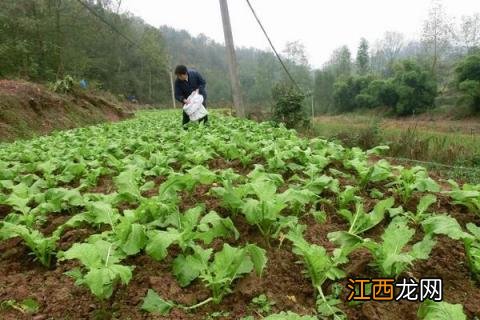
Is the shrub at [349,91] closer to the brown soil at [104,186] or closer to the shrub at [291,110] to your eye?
the shrub at [291,110]

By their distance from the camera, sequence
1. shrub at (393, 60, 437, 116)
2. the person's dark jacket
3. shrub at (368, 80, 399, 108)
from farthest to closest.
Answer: shrub at (368, 80, 399, 108)
shrub at (393, 60, 437, 116)
the person's dark jacket

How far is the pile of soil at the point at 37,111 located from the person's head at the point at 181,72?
5.96 metres

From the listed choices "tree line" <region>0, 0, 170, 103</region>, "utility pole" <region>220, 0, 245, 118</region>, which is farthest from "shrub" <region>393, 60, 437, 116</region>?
"utility pole" <region>220, 0, 245, 118</region>

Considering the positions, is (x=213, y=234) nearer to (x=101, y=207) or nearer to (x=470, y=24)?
(x=101, y=207)

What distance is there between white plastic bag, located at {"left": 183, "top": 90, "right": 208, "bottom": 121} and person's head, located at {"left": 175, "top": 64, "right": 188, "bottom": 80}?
1.38ft

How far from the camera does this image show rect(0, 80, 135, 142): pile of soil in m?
12.7

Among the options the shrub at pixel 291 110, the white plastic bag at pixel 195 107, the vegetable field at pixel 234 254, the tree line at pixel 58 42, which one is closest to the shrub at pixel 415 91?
the tree line at pixel 58 42

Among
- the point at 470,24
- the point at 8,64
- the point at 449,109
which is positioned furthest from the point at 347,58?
the point at 8,64

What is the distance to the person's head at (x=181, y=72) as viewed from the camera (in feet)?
29.5

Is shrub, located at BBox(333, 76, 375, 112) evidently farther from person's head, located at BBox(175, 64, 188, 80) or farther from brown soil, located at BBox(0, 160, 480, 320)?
brown soil, located at BBox(0, 160, 480, 320)

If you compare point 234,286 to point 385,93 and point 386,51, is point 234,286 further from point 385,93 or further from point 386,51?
point 386,51

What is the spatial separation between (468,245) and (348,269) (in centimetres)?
64

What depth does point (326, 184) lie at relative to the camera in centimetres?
324

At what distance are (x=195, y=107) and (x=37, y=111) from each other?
827cm
